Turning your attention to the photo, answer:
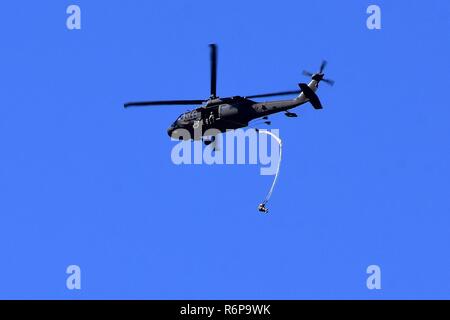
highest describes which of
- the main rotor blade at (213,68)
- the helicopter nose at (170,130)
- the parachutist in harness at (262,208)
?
the main rotor blade at (213,68)

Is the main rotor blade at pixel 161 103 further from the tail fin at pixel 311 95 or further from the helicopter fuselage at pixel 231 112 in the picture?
the tail fin at pixel 311 95

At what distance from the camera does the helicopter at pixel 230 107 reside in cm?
8062

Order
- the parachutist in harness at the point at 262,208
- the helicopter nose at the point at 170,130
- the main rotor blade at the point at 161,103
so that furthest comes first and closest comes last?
the helicopter nose at the point at 170,130 < the main rotor blade at the point at 161,103 < the parachutist in harness at the point at 262,208

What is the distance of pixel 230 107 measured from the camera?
270 feet

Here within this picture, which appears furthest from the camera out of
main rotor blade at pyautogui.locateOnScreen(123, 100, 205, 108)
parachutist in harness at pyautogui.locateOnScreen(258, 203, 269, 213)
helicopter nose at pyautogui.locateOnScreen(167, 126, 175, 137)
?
helicopter nose at pyautogui.locateOnScreen(167, 126, 175, 137)

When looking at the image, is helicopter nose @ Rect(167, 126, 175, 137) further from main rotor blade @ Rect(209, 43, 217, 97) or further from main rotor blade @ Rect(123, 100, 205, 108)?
main rotor blade @ Rect(209, 43, 217, 97)

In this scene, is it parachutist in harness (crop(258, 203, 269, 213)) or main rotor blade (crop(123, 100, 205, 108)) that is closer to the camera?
parachutist in harness (crop(258, 203, 269, 213))

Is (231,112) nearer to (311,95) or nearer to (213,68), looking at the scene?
(213,68)

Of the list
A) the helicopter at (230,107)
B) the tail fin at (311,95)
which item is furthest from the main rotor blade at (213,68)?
the tail fin at (311,95)

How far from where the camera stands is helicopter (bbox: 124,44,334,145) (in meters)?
80.6

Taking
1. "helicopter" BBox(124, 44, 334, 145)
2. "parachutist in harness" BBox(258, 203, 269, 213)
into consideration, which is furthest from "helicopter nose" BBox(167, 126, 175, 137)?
"parachutist in harness" BBox(258, 203, 269, 213)

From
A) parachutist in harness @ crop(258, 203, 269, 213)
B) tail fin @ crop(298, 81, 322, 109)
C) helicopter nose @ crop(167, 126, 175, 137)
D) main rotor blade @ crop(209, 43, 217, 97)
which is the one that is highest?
main rotor blade @ crop(209, 43, 217, 97)
